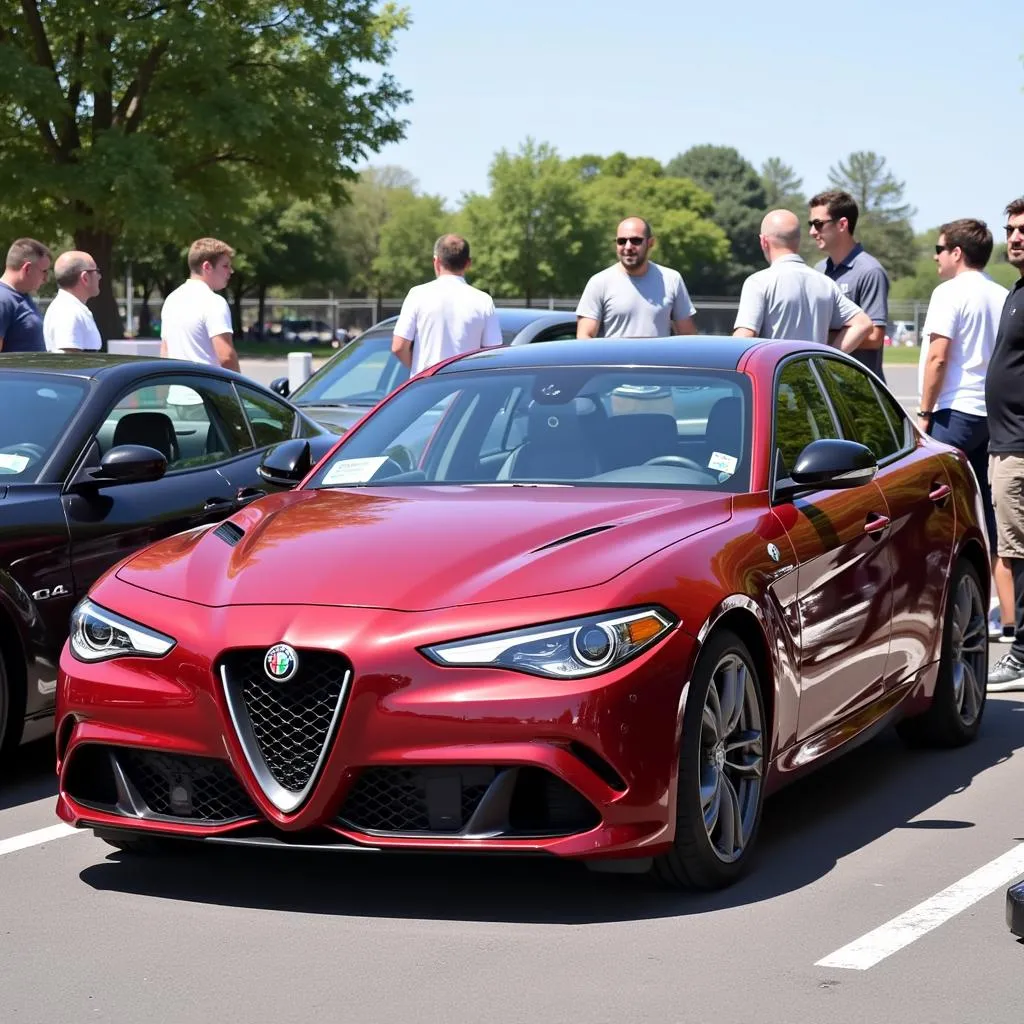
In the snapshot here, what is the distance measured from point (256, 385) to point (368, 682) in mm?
4214

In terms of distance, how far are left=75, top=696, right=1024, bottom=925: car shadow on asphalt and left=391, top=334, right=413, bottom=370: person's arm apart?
5.90 meters

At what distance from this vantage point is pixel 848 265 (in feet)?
36.3

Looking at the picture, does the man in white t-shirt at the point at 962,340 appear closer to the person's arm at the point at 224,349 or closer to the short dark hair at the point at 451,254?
the short dark hair at the point at 451,254

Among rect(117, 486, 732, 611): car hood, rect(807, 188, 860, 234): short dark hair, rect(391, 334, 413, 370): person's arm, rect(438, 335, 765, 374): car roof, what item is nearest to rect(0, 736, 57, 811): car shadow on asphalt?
rect(117, 486, 732, 611): car hood

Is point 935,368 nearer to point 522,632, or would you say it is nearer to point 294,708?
point 522,632

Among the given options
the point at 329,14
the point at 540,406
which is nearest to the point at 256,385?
the point at 540,406

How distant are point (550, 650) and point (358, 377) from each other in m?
9.17

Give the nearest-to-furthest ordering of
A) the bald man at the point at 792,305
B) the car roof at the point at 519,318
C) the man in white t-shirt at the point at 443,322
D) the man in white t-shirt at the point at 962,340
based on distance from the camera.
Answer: the man in white t-shirt at the point at 962,340 < the bald man at the point at 792,305 < the man in white t-shirt at the point at 443,322 < the car roof at the point at 519,318

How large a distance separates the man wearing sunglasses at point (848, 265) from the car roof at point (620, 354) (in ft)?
14.6

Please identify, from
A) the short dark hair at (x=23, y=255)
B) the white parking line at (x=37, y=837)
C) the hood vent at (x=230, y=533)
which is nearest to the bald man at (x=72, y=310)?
the short dark hair at (x=23, y=255)

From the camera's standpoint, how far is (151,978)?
4426mm

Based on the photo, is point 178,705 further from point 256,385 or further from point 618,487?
point 256,385

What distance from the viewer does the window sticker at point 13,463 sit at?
278 inches

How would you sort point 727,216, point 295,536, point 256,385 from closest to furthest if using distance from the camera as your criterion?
1. point 295,536
2. point 256,385
3. point 727,216
